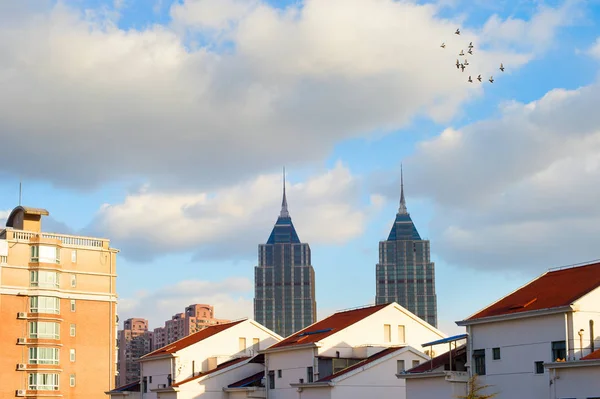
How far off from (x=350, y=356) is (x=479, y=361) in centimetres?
1799

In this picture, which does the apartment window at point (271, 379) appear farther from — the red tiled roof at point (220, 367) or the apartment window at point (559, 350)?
the apartment window at point (559, 350)

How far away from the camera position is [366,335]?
7888 cm

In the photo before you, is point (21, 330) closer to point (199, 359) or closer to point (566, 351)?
point (199, 359)

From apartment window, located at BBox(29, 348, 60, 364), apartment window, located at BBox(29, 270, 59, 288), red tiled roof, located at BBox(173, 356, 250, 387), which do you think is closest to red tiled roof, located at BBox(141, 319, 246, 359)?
red tiled roof, located at BBox(173, 356, 250, 387)

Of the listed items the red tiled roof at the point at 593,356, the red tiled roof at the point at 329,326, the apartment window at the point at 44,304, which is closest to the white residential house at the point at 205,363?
the red tiled roof at the point at 329,326

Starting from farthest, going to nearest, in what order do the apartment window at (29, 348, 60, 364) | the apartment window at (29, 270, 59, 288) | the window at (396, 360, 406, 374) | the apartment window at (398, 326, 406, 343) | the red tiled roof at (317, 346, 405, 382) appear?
1. the apartment window at (29, 270, 59, 288)
2. the apartment window at (29, 348, 60, 364)
3. the apartment window at (398, 326, 406, 343)
4. the window at (396, 360, 406, 374)
5. the red tiled roof at (317, 346, 405, 382)

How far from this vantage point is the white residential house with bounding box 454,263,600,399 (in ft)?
179

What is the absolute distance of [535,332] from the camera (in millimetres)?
56281

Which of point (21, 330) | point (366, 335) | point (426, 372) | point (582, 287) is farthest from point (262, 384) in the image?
point (21, 330)

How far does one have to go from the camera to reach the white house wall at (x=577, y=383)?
50.9 metres

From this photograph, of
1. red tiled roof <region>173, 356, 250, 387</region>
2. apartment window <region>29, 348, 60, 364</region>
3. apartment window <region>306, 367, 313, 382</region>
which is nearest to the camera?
apartment window <region>306, 367, 313, 382</region>

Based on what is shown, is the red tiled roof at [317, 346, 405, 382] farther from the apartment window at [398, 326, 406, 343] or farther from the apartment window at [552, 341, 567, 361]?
the apartment window at [552, 341, 567, 361]

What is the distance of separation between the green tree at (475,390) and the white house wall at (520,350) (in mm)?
413

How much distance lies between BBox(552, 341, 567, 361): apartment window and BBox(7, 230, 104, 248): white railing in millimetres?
71965
